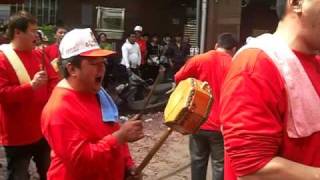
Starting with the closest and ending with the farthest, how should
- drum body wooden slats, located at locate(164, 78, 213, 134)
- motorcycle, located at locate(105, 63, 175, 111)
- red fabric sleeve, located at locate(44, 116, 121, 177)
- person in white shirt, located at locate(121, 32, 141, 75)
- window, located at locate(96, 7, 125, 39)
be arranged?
1. drum body wooden slats, located at locate(164, 78, 213, 134)
2. red fabric sleeve, located at locate(44, 116, 121, 177)
3. motorcycle, located at locate(105, 63, 175, 111)
4. person in white shirt, located at locate(121, 32, 141, 75)
5. window, located at locate(96, 7, 125, 39)

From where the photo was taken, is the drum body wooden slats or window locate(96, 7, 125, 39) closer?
the drum body wooden slats

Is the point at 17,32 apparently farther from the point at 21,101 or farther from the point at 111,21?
the point at 111,21

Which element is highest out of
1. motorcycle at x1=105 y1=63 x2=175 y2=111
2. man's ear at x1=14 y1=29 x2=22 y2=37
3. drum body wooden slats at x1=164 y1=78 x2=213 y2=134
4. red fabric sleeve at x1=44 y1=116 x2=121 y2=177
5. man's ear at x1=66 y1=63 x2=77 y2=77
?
man's ear at x1=14 y1=29 x2=22 y2=37

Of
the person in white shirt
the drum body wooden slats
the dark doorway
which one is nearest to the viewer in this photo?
the drum body wooden slats

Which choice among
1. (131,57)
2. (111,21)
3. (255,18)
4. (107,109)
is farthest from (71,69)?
(255,18)

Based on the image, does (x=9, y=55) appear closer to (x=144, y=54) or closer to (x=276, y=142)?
(x=276, y=142)

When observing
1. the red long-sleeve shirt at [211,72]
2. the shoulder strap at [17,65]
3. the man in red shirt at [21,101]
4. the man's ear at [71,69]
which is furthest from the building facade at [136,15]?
the man's ear at [71,69]

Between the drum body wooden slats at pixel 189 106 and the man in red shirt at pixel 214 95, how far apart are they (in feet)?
10.2

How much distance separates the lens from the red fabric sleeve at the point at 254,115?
186 centimetres

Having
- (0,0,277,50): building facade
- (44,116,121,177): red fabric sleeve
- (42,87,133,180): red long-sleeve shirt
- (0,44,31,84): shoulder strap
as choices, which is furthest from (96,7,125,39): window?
(44,116,121,177): red fabric sleeve

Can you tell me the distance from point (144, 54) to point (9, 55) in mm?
12439

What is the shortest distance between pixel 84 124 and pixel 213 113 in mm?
2927

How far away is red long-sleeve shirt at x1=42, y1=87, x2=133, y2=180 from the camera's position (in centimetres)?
294

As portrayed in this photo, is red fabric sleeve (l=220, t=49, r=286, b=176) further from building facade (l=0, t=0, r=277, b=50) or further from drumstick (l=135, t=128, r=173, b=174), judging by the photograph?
building facade (l=0, t=0, r=277, b=50)
